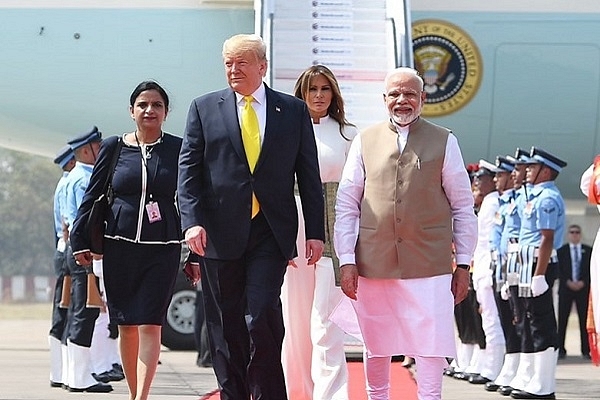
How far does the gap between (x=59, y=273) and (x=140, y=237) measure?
126 inches

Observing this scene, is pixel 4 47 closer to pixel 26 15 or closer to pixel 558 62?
pixel 26 15

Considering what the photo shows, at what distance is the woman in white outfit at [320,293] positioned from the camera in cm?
746

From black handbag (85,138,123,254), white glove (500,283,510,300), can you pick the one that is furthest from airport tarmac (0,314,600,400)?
black handbag (85,138,123,254)

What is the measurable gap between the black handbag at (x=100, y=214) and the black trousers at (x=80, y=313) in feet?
7.95

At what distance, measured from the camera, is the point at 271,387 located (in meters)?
6.28

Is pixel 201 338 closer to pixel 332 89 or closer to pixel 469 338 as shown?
pixel 469 338

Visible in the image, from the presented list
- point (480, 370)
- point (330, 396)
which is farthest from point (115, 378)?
point (330, 396)

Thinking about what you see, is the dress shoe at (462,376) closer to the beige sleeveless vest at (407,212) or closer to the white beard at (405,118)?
the beige sleeveless vest at (407,212)

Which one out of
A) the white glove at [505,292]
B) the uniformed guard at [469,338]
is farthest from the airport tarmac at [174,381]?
the white glove at [505,292]

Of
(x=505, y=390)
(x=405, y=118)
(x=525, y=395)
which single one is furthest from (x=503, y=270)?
(x=405, y=118)

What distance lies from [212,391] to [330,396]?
2222 millimetres

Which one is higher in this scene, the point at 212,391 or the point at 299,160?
the point at 299,160

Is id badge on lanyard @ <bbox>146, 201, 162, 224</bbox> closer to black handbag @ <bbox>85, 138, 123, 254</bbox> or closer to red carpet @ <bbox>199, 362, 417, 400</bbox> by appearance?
black handbag @ <bbox>85, 138, 123, 254</bbox>

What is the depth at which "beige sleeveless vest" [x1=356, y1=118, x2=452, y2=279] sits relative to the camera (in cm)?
640
